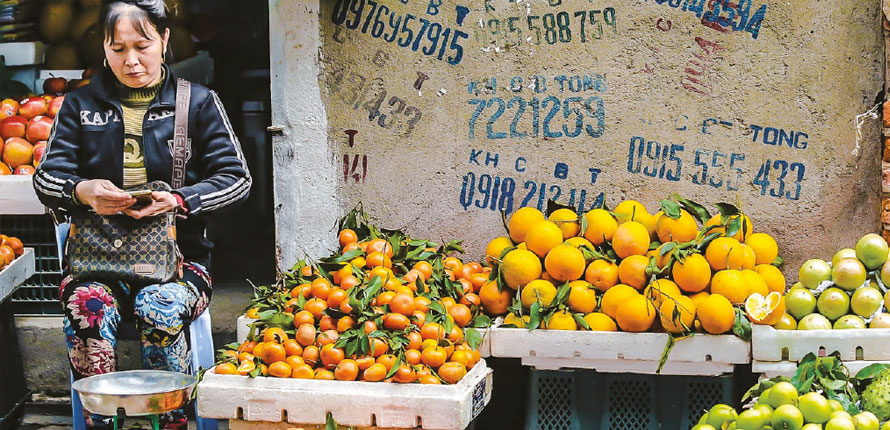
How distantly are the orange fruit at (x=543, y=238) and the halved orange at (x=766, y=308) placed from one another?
30.4 inches

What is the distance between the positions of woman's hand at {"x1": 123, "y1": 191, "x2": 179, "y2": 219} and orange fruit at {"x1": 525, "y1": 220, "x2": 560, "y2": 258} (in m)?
1.40

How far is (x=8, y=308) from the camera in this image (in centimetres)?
477

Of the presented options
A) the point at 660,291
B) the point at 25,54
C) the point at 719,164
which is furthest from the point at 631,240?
the point at 25,54

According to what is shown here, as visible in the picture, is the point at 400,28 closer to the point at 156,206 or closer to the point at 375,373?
the point at 156,206

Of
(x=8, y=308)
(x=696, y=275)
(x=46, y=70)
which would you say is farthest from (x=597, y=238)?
(x=46, y=70)

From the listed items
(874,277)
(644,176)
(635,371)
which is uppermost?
(644,176)

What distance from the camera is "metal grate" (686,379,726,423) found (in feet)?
12.1

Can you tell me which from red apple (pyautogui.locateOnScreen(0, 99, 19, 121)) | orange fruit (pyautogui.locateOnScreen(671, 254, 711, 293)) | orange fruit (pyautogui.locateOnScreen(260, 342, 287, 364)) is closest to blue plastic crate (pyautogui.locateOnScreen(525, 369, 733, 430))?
orange fruit (pyautogui.locateOnScreen(671, 254, 711, 293))

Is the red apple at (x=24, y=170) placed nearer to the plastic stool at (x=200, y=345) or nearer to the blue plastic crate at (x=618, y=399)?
the plastic stool at (x=200, y=345)

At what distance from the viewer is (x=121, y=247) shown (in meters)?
3.66

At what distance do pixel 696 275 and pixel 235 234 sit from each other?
144 inches

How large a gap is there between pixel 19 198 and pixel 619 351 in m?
3.02

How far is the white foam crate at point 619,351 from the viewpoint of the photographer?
362 centimetres

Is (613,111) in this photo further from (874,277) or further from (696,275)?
(874,277)
